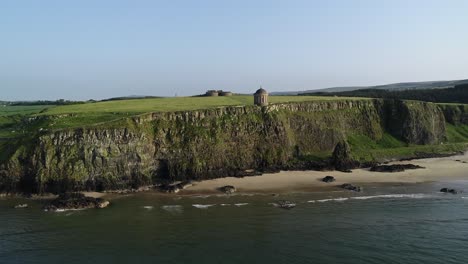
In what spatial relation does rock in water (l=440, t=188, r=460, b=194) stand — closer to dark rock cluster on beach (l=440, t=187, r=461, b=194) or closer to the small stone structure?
dark rock cluster on beach (l=440, t=187, r=461, b=194)

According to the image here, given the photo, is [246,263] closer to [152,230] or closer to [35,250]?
[152,230]

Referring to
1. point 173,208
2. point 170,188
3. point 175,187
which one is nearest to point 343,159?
point 175,187

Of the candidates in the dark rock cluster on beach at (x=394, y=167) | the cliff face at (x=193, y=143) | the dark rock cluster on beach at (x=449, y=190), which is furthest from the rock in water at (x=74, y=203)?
the dark rock cluster on beach at (x=394, y=167)

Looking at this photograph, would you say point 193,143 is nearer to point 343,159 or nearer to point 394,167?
point 343,159

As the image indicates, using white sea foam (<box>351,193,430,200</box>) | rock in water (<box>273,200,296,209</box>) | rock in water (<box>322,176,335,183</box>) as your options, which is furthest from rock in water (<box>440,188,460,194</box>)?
rock in water (<box>273,200,296,209</box>)

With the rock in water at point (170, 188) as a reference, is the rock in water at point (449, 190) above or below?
below

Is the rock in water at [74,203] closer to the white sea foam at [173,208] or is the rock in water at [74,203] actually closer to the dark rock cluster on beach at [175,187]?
the white sea foam at [173,208]
